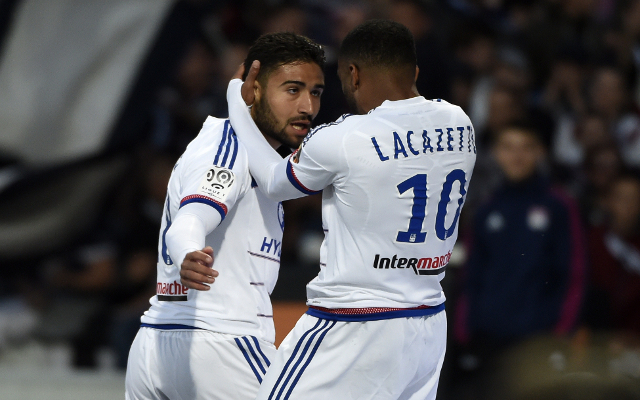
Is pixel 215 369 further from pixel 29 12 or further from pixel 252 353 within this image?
pixel 29 12

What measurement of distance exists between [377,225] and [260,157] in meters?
0.57

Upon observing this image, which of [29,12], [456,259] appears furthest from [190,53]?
[456,259]

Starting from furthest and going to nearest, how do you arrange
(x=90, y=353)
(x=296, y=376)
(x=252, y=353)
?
(x=90, y=353) → (x=252, y=353) → (x=296, y=376)

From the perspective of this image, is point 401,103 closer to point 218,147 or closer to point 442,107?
point 442,107

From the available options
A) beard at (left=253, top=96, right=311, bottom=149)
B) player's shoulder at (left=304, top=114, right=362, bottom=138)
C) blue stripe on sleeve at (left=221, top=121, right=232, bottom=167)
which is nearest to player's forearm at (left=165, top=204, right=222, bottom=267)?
blue stripe on sleeve at (left=221, top=121, right=232, bottom=167)

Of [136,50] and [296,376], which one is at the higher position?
[136,50]

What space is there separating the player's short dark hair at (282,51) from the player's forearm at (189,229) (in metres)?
0.78

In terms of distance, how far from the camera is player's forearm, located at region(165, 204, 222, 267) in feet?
9.75

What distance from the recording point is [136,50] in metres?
7.96

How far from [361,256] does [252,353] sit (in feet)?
1.92

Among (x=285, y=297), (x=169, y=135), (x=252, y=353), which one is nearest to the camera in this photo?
(x=252, y=353)

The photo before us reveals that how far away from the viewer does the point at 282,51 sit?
3674 millimetres

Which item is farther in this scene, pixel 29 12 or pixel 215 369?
pixel 29 12

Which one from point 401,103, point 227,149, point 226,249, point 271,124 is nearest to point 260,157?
point 227,149
